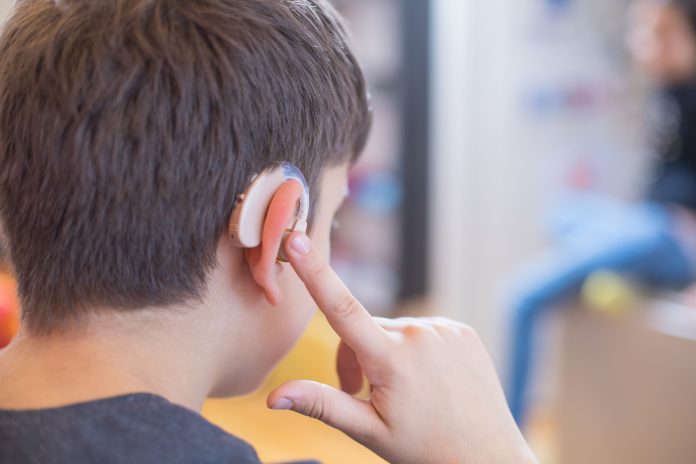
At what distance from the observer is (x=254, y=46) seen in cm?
59

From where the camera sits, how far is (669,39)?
6.70 ft

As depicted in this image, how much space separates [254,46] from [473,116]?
5.85 ft

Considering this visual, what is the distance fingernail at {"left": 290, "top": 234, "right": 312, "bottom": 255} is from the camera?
23.3 inches

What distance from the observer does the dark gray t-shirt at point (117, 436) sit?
0.51 metres

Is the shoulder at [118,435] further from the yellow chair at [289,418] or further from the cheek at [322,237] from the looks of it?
the yellow chair at [289,418]

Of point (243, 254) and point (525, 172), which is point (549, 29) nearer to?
point (525, 172)

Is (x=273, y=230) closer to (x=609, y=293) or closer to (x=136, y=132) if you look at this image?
(x=136, y=132)

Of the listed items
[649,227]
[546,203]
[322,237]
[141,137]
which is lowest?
[546,203]

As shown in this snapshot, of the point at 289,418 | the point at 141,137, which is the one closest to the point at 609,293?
the point at 289,418

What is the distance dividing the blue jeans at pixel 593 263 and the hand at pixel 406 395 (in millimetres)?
1003

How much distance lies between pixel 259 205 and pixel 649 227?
1327 millimetres

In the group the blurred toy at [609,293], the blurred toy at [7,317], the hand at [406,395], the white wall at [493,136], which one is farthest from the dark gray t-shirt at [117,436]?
the white wall at [493,136]

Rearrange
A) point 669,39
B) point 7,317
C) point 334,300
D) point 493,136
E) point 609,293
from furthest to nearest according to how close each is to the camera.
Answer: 1. point 493,136
2. point 669,39
3. point 609,293
4. point 7,317
5. point 334,300

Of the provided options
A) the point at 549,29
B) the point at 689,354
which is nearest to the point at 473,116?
the point at 549,29
